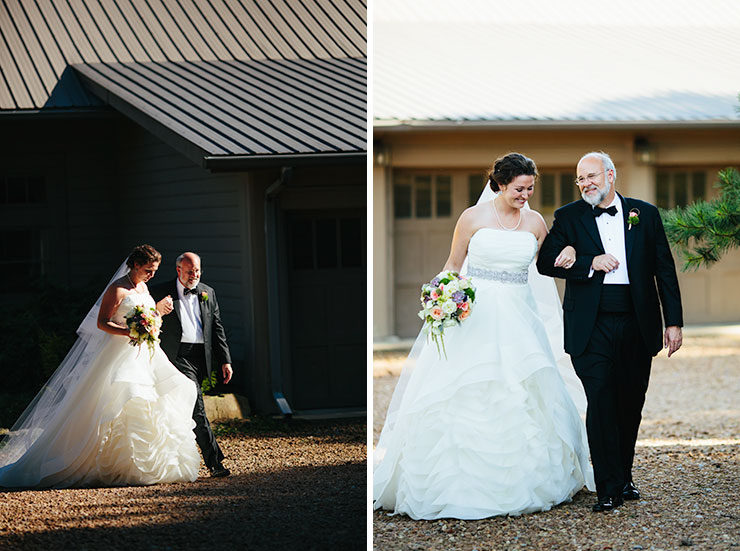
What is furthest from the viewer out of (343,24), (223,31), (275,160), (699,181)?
(699,181)

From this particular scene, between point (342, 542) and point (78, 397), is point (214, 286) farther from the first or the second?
point (342, 542)

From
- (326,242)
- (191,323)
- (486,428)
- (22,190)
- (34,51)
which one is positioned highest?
(34,51)

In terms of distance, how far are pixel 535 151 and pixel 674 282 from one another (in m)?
7.73

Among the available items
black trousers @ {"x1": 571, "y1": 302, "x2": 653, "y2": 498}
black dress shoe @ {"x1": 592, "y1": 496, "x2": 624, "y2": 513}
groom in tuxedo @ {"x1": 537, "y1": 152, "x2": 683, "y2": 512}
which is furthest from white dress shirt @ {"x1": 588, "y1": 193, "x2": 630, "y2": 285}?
black dress shoe @ {"x1": 592, "y1": 496, "x2": 624, "y2": 513}

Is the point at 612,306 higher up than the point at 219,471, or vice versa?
the point at 612,306

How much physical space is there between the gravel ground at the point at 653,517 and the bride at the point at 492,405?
13cm

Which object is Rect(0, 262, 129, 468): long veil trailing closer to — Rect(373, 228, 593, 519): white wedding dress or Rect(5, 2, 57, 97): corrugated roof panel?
Rect(373, 228, 593, 519): white wedding dress

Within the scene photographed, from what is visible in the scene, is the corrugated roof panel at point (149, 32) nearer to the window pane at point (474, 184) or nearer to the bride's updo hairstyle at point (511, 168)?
→ the window pane at point (474, 184)

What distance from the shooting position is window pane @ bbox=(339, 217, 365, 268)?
31.5ft

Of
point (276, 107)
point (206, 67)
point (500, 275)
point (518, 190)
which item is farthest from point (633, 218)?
point (206, 67)

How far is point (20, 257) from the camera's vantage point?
1026 cm

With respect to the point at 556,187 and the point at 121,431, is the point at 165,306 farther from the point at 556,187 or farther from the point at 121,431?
the point at 556,187

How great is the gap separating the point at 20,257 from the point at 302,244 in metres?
3.04

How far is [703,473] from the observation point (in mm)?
6340
